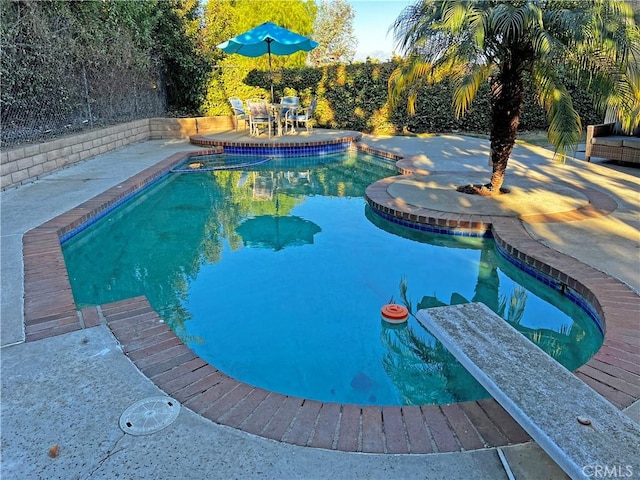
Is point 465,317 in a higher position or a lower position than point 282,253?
→ higher

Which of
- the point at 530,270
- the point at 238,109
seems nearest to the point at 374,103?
the point at 238,109

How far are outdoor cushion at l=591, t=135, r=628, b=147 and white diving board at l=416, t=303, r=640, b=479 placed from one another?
7.85 metres

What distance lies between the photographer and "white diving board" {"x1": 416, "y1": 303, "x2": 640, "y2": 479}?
1737 mm

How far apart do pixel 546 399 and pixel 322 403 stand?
1.14 meters

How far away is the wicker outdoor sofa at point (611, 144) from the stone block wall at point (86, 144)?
408 inches

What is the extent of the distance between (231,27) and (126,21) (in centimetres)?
428

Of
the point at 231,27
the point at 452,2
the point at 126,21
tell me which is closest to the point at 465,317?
the point at 452,2

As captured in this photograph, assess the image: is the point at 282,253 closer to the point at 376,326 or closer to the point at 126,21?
the point at 376,326

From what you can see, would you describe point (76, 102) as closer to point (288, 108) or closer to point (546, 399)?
point (288, 108)

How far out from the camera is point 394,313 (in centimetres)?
388

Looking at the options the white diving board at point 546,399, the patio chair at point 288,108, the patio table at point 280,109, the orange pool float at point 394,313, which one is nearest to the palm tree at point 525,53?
the orange pool float at point 394,313

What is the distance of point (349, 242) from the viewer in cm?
573

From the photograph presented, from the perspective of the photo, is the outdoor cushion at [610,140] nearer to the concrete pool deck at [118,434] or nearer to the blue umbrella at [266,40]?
the concrete pool deck at [118,434]

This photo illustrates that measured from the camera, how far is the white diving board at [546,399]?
5.70 ft
